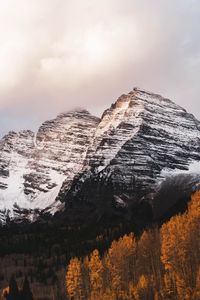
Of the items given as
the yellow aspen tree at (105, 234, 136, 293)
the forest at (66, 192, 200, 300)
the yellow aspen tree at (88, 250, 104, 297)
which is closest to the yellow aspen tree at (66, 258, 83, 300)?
the forest at (66, 192, 200, 300)

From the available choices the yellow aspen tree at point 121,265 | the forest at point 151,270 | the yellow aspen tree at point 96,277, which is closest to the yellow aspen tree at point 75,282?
the forest at point 151,270

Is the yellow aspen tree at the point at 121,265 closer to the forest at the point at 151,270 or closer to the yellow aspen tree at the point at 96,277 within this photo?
the forest at the point at 151,270

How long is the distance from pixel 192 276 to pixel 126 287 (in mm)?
29078

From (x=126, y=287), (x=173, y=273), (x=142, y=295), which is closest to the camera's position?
(x=173, y=273)

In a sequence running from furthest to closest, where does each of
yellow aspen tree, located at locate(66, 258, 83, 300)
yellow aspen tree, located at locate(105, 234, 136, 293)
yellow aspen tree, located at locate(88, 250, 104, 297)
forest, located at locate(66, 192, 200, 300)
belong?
1. yellow aspen tree, located at locate(66, 258, 83, 300)
2. yellow aspen tree, located at locate(88, 250, 104, 297)
3. yellow aspen tree, located at locate(105, 234, 136, 293)
4. forest, located at locate(66, 192, 200, 300)

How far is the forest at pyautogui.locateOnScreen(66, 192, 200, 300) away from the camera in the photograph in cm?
15400

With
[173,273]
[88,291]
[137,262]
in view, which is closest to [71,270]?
[88,291]

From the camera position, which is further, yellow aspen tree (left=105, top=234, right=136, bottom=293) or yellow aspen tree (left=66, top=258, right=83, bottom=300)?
yellow aspen tree (left=66, top=258, right=83, bottom=300)

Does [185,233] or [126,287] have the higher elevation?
[185,233]

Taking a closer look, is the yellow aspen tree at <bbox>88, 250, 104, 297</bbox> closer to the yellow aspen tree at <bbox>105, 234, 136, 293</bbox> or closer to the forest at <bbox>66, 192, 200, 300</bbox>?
the forest at <bbox>66, 192, 200, 300</bbox>

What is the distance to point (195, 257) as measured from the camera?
15688 cm

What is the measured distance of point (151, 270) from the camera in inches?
7239

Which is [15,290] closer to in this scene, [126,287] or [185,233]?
[126,287]

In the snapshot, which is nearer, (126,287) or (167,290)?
(167,290)
